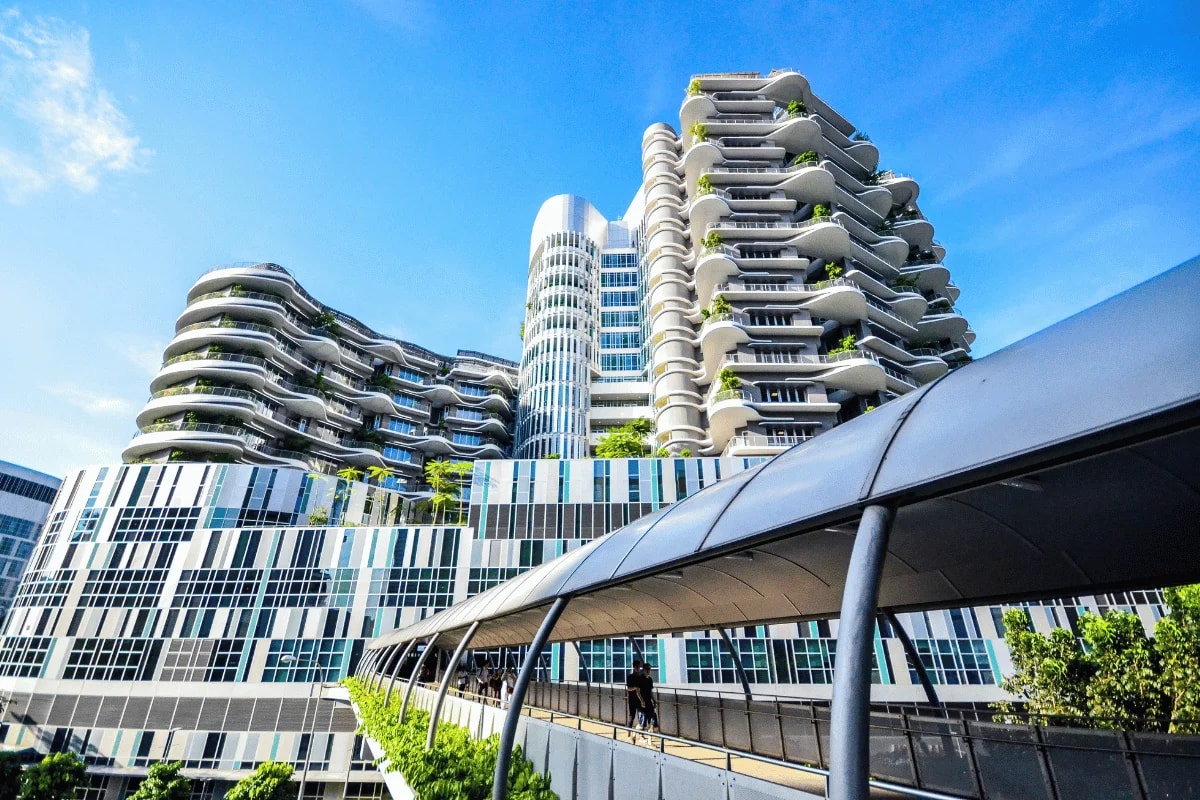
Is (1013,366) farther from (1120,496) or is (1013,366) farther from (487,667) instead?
(487,667)

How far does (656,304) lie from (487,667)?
5086 centimetres

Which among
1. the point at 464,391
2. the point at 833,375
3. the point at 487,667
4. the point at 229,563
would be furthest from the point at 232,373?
the point at 833,375

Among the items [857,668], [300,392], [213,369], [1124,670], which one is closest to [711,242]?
[1124,670]

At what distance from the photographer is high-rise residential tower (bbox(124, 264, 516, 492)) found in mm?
61656

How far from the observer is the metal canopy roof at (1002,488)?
3.66 m

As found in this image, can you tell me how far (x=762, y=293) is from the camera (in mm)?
60094

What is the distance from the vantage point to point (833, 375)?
5534 cm

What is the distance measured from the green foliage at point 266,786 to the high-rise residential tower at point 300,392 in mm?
37480

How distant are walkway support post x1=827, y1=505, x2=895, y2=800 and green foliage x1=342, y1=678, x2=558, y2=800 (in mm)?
7450

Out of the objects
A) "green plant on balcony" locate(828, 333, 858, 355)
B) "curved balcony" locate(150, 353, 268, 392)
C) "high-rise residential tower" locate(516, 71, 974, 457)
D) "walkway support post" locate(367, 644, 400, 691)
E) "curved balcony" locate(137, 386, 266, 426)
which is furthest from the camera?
"curved balcony" locate(150, 353, 268, 392)

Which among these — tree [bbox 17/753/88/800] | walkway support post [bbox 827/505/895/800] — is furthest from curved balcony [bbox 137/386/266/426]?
walkway support post [bbox 827/505/895/800]

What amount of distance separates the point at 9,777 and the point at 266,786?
14972mm

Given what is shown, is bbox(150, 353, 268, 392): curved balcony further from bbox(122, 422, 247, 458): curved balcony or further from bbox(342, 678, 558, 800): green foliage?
bbox(342, 678, 558, 800): green foliage

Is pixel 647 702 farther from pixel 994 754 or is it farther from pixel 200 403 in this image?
pixel 200 403
